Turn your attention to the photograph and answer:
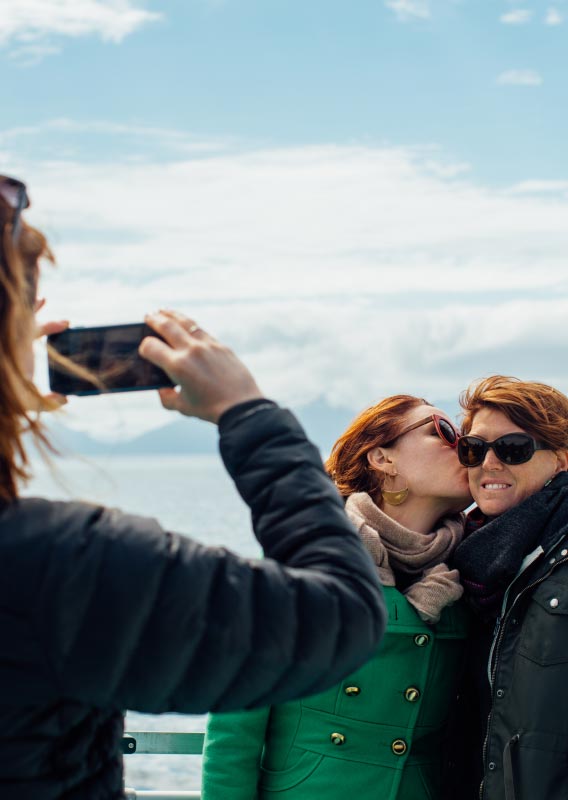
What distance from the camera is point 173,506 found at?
401 feet

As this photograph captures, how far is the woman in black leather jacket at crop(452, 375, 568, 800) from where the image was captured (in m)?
3.02

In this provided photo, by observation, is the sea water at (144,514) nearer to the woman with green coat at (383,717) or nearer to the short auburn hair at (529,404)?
the woman with green coat at (383,717)

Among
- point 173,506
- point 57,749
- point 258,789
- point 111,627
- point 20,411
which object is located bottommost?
point 173,506

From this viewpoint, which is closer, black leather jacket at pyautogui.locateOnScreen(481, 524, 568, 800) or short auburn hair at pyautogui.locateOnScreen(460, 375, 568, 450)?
black leather jacket at pyautogui.locateOnScreen(481, 524, 568, 800)

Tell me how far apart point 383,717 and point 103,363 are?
2.06m

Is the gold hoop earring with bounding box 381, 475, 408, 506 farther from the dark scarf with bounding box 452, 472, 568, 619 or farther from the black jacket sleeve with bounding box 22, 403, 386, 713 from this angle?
the black jacket sleeve with bounding box 22, 403, 386, 713

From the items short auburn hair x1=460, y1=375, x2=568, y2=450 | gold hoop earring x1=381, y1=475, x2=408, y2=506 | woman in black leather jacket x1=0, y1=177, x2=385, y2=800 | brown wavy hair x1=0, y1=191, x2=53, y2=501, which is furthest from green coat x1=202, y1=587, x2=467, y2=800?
brown wavy hair x1=0, y1=191, x2=53, y2=501

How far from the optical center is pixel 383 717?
335cm

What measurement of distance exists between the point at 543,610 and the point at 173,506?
121 meters

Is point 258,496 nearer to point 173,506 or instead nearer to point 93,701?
point 93,701

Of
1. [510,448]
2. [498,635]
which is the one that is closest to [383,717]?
[498,635]

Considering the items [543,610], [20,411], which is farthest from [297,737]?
[20,411]

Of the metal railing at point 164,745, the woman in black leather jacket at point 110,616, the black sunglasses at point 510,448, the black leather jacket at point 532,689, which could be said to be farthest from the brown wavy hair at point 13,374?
the metal railing at point 164,745

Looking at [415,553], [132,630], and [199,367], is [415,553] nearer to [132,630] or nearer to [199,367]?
[199,367]
